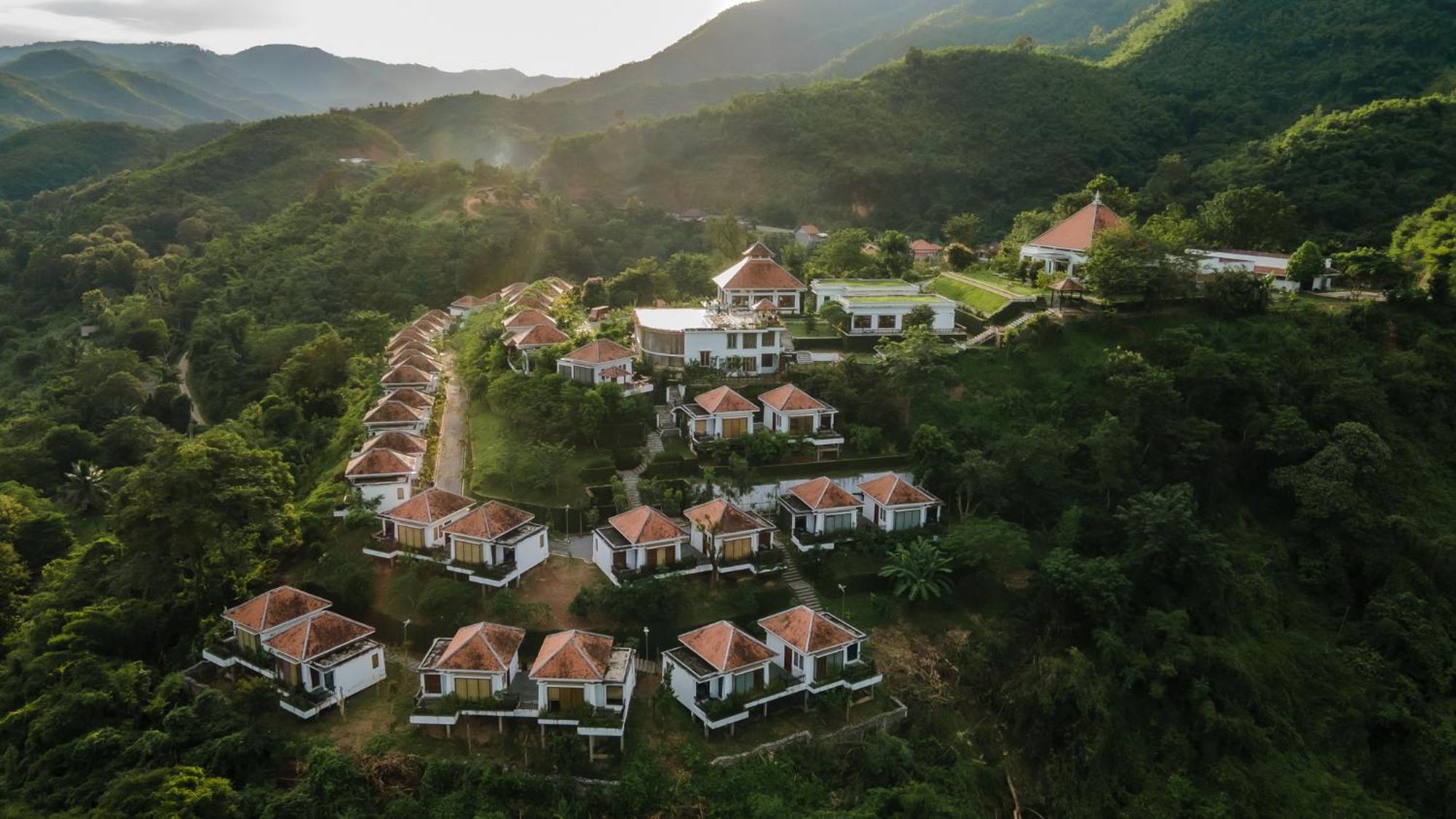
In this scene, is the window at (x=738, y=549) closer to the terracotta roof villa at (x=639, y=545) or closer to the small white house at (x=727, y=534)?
the small white house at (x=727, y=534)

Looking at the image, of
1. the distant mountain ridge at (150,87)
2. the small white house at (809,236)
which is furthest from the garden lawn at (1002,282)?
the distant mountain ridge at (150,87)

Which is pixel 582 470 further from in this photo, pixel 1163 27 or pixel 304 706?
pixel 1163 27

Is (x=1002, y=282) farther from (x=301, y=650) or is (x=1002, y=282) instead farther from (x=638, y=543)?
(x=301, y=650)

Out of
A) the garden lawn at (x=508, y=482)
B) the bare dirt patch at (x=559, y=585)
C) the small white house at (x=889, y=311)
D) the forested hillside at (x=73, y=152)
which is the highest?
the forested hillside at (x=73, y=152)

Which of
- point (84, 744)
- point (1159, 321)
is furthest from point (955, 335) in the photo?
point (84, 744)

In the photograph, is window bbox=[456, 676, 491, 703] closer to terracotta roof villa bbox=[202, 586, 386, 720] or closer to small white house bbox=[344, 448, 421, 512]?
terracotta roof villa bbox=[202, 586, 386, 720]

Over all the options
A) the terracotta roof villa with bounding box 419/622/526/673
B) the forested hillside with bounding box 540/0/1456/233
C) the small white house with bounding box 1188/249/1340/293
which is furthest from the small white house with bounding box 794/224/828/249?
the terracotta roof villa with bounding box 419/622/526/673
